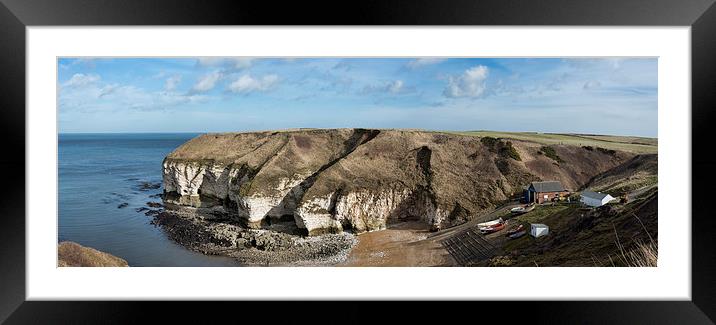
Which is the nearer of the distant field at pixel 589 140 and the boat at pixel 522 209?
the boat at pixel 522 209

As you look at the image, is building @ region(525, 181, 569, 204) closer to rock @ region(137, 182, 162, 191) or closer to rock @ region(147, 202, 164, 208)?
rock @ region(147, 202, 164, 208)

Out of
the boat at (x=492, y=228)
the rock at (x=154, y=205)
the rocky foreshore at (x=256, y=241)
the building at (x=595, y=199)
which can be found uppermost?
the building at (x=595, y=199)

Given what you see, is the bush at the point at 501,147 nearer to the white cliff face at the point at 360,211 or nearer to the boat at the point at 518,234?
the white cliff face at the point at 360,211

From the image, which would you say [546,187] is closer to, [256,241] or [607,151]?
[607,151]

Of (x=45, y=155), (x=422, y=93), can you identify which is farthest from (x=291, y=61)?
(x=45, y=155)

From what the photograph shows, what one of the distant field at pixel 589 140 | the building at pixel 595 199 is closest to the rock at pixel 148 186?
the distant field at pixel 589 140

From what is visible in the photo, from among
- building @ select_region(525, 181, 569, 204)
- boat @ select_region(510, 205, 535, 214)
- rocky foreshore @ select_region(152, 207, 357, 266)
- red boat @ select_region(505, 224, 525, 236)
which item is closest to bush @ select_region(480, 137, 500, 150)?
building @ select_region(525, 181, 569, 204)
